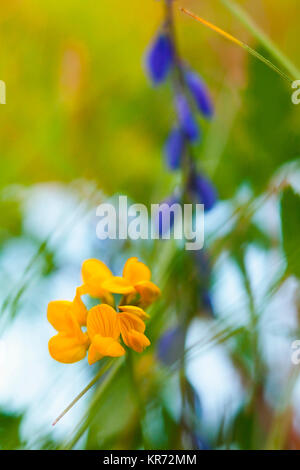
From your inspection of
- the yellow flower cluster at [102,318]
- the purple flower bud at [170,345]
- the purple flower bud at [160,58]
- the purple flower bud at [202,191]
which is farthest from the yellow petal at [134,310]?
the purple flower bud at [160,58]

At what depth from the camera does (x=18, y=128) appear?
1.17 m

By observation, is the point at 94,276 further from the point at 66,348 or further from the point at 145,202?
the point at 145,202

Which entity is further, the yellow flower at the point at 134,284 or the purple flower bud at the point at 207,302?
the purple flower bud at the point at 207,302

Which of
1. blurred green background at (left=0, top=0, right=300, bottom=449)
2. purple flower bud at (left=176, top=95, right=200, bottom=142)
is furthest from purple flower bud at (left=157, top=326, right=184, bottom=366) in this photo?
purple flower bud at (left=176, top=95, right=200, bottom=142)

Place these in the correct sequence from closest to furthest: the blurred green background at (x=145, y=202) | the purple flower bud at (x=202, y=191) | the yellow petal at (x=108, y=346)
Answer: the yellow petal at (x=108, y=346) < the blurred green background at (x=145, y=202) < the purple flower bud at (x=202, y=191)

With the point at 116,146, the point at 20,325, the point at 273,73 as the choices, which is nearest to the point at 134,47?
the point at 116,146

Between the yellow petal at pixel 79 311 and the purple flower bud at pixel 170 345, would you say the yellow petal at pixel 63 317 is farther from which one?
the purple flower bud at pixel 170 345

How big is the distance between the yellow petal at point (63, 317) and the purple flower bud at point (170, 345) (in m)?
0.13

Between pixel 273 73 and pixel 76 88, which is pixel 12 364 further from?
pixel 76 88

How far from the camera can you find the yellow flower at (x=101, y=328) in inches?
16.2

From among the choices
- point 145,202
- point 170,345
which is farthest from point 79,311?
point 145,202

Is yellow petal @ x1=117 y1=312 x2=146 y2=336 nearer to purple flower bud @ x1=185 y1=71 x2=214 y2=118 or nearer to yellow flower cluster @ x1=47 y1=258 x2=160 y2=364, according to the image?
yellow flower cluster @ x1=47 y1=258 x2=160 y2=364

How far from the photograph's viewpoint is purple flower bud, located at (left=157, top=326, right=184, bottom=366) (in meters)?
0.54

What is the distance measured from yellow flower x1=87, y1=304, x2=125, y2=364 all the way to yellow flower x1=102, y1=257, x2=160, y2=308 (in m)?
0.02
